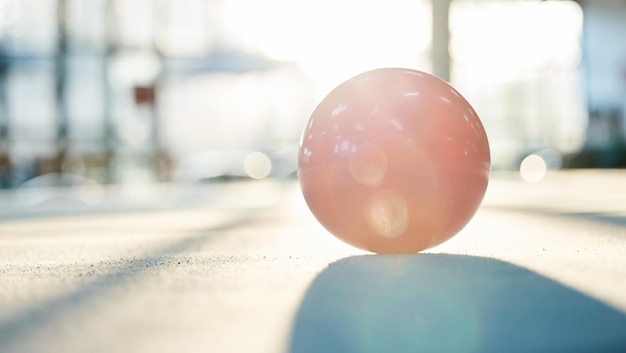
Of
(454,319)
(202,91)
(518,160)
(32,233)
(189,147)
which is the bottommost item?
(518,160)

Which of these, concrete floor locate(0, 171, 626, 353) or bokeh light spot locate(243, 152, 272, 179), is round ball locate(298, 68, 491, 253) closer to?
concrete floor locate(0, 171, 626, 353)

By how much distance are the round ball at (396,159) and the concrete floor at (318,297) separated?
0.11 meters

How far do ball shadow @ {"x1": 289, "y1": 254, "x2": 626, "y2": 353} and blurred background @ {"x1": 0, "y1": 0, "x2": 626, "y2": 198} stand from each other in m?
11.6

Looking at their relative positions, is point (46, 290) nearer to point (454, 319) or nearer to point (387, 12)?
point (454, 319)

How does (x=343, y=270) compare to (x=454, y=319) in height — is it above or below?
below

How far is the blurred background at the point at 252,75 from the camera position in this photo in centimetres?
1308

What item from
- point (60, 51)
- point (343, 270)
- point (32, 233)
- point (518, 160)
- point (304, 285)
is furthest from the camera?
point (518, 160)

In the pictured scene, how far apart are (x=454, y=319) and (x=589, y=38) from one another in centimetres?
1696

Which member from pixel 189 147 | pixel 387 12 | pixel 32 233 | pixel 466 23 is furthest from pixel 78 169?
pixel 32 233

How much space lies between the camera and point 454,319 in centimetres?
109

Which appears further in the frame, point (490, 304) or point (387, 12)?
point (387, 12)

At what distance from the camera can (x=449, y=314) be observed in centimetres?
112

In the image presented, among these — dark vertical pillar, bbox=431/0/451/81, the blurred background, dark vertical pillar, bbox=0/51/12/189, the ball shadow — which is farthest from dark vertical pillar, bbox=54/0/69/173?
the ball shadow

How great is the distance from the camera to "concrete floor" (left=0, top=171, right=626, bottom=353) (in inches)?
38.6
